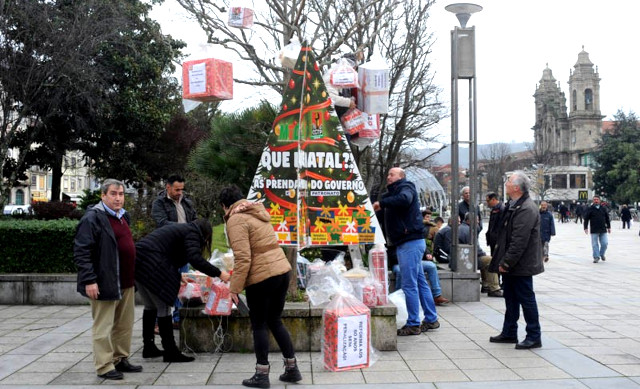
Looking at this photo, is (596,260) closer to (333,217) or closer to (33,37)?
(333,217)

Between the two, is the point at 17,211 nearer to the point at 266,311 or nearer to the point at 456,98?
the point at 456,98

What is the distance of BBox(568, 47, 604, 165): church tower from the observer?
105 meters

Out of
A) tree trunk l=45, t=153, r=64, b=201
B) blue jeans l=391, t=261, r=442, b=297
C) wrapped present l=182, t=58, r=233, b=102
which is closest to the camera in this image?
wrapped present l=182, t=58, r=233, b=102

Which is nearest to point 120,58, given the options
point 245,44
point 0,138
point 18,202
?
Answer: point 0,138

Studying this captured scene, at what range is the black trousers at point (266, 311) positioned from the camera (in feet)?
17.3

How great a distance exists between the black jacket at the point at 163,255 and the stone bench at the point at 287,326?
64 centimetres

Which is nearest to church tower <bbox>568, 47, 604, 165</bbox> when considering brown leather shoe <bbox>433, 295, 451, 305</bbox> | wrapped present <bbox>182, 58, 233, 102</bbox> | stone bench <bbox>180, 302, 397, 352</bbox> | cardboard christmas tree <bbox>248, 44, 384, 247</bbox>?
brown leather shoe <bbox>433, 295, 451, 305</bbox>

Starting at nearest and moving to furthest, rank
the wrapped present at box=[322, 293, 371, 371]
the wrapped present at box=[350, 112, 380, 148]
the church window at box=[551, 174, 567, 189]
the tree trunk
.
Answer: the wrapped present at box=[322, 293, 371, 371] < the wrapped present at box=[350, 112, 380, 148] < the tree trunk < the church window at box=[551, 174, 567, 189]

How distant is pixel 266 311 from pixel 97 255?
1.51 metres

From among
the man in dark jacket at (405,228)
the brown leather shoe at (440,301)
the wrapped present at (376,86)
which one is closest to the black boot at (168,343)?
the man in dark jacket at (405,228)

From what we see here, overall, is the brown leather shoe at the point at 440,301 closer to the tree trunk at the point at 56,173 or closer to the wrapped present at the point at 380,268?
the wrapped present at the point at 380,268

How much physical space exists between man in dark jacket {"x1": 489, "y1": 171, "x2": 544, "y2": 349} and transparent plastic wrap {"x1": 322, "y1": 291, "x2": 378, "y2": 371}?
1740 millimetres

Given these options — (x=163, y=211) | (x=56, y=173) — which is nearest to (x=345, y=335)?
(x=163, y=211)

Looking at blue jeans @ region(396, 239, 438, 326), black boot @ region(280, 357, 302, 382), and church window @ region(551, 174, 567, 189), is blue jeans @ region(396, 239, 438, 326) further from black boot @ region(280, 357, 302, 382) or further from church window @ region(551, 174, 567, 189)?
church window @ region(551, 174, 567, 189)
